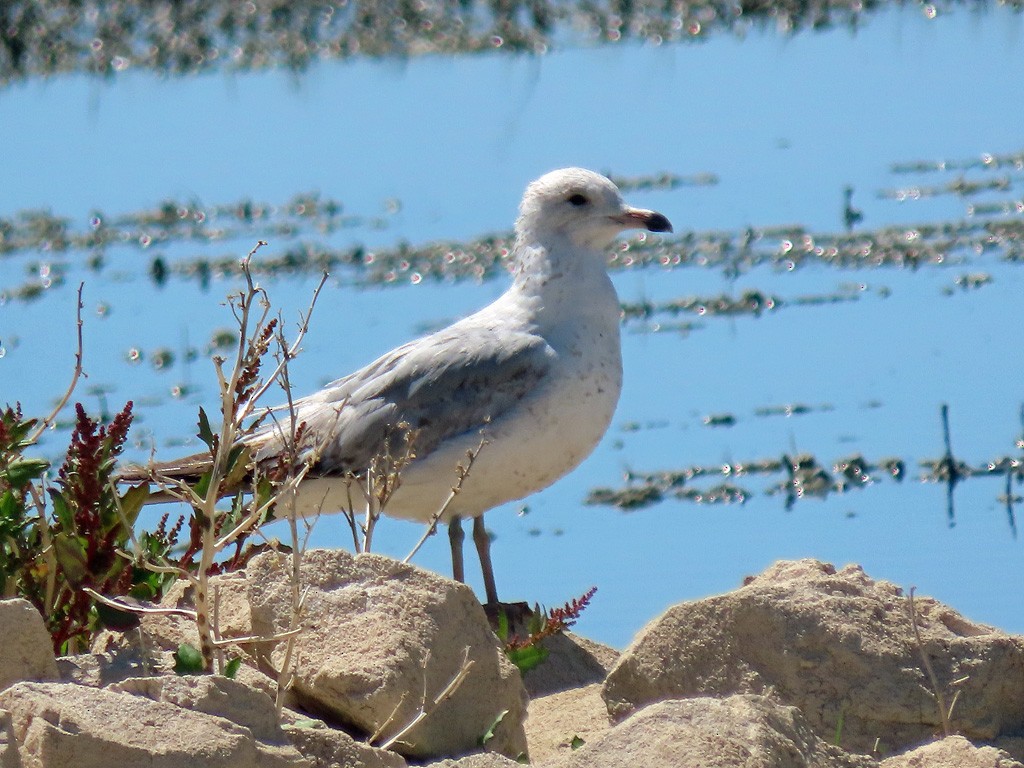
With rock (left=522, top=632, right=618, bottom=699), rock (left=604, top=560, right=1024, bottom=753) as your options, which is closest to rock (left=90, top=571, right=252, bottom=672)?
rock (left=604, top=560, right=1024, bottom=753)

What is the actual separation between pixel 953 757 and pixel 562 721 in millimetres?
1341

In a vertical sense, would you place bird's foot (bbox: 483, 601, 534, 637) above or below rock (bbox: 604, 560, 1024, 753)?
below

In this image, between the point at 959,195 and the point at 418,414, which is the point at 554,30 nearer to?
the point at 959,195

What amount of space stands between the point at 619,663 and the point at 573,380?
2209mm

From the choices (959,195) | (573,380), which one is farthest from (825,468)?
(959,195)

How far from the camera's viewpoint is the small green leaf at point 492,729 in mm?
4246

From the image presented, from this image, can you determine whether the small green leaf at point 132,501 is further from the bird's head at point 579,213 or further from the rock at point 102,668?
the bird's head at point 579,213

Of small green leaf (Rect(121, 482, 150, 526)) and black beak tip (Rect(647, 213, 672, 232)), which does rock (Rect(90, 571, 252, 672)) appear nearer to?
small green leaf (Rect(121, 482, 150, 526))

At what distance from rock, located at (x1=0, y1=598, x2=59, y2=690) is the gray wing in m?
2.78

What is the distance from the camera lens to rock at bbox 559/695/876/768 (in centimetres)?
354

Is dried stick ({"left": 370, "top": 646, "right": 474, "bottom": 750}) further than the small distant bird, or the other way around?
the small distant bird

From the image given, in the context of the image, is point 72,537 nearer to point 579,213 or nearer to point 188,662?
point 188,662

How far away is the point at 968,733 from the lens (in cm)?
435

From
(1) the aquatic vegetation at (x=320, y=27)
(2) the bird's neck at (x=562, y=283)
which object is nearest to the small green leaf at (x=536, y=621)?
(2) the bird's neck at (x=562, y=283)
